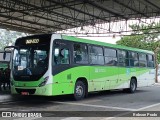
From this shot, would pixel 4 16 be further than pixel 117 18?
No

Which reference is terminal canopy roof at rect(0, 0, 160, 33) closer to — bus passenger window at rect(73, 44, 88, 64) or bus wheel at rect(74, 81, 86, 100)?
bus passenger window at rect(73, 44, 88, 64)

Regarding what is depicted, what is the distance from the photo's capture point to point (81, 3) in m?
21.0

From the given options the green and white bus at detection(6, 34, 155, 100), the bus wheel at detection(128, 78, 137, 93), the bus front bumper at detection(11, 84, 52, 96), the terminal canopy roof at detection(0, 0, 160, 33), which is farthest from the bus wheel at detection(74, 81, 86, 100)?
the terminal canopy roof at detection(0, 0, 160, 33)

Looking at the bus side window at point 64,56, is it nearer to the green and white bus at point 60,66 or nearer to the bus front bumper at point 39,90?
the green and white bus at point 60,66

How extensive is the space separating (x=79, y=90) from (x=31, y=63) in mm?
2663

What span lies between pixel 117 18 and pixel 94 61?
12.8 meters

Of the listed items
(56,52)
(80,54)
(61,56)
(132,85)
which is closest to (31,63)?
(56,52)

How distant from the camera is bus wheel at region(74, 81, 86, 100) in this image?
13205 millimetres

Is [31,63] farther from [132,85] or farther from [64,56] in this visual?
[132,85]

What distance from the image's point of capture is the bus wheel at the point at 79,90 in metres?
13.2

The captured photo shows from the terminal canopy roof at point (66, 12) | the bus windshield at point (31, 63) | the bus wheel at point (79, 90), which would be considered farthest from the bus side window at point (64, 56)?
the terminal canopy roof at point (66, 12)

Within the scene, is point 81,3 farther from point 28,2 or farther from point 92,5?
point 28,2

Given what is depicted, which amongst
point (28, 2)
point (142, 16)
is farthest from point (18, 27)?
point (142, 16)

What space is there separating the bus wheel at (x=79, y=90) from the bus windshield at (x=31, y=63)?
6.89 feet
